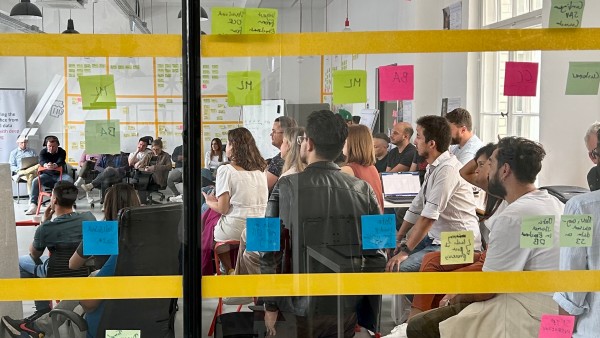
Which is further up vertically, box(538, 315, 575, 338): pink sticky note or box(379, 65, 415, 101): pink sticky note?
box(379, 65, 415, 101): pink sticky note

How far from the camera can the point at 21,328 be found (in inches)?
104

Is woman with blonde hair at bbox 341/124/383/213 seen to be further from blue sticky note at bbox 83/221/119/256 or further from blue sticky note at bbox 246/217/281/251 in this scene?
blue sticky note at bbox 83/221/119/256

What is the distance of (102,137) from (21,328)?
74 cm

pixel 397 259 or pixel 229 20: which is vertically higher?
pixel 229 20

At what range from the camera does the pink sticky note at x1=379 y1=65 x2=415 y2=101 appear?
8.59 feet

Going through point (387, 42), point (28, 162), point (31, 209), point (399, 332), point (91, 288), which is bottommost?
point (399, 332)

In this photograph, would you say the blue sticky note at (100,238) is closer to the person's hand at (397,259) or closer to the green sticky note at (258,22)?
the green sticky note at (258,22)

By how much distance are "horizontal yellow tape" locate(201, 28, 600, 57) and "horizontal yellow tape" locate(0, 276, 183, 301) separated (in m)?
0.81

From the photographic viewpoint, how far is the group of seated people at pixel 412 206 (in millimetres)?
2646

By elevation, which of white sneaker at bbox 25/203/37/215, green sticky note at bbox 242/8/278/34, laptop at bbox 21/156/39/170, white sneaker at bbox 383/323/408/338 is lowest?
white sneaker at bbox 383/323/408/338

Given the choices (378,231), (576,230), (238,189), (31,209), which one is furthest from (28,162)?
(576,230)

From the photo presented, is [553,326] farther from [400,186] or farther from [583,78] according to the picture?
[583,78]

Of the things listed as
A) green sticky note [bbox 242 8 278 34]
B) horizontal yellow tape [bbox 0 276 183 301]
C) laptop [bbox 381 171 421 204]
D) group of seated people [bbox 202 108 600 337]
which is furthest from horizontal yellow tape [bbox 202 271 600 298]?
green sticky note [bbox 242 8 278 34]

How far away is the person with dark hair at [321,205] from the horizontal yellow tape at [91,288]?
14.8 inches
